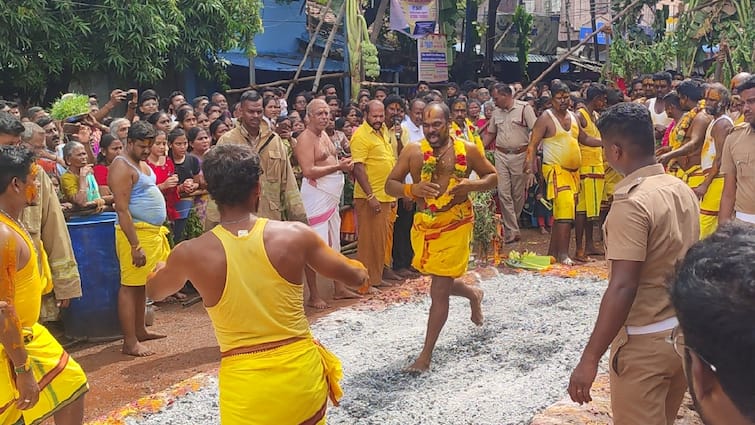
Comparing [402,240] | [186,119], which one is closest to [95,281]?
[186,119]

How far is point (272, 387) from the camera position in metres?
3.02

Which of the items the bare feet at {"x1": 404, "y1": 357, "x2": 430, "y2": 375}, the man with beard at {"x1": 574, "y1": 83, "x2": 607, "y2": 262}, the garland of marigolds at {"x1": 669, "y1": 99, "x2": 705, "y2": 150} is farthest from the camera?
the man with beard at {"x1": 574, "y1": 83, "x2": 607, "y2": 262}

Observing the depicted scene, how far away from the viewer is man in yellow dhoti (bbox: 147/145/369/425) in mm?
3002

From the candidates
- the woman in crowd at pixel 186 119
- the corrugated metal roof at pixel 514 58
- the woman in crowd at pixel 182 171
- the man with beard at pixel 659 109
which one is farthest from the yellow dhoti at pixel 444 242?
the corrugated metal roof at pixel 514 58

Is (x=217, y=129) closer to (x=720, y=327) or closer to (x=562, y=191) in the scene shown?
(x=562, y=191)

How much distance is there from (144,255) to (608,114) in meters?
4.06

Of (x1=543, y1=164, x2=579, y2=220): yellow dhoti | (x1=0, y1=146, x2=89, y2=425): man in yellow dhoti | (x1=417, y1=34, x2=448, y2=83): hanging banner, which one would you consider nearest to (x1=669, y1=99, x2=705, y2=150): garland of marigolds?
(x1=543, y1=164, x2=579, y2=220): yellow dhoti

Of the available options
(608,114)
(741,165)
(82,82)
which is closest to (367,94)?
(82,82)

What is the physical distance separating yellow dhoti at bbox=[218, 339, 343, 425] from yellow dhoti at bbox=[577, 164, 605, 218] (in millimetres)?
6587

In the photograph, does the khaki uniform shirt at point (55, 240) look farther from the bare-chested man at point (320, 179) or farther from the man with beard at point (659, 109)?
the man with beard at point (659, 109)

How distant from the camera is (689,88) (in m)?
7.79

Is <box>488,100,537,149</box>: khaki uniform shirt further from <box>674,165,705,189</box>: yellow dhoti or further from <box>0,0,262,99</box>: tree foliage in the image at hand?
<box>0,0,262,99</box>: tree foliage

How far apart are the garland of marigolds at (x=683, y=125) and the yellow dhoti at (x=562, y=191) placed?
128 centimetres

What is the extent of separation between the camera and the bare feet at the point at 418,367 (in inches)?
210
